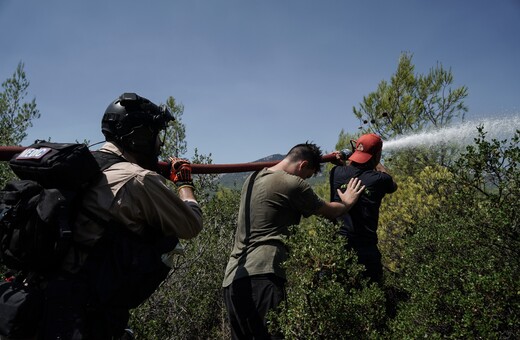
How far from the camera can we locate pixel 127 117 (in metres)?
2.34

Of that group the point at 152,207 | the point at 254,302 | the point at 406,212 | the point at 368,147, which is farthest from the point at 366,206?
the point at 406,212

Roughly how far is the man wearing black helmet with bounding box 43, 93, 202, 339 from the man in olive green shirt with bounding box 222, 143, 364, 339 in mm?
1099

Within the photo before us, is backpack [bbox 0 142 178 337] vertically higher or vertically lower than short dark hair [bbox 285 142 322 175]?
lower

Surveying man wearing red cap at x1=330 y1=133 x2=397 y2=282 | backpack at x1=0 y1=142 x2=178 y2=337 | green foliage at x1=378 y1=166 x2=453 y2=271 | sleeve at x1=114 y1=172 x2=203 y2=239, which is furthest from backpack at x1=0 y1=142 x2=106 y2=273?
green foliage at x1=378 y1=166 x2=453 y2=271

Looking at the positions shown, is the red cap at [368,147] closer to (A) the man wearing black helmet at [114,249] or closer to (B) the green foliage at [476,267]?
(B) the green foliage at [476,267]

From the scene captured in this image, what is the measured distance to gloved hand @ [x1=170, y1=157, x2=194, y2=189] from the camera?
2.71m

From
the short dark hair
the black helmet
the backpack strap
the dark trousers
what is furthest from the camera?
the short dark hair

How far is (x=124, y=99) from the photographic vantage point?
2379 millimetres

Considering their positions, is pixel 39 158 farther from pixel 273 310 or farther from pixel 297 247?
pixel 273 310

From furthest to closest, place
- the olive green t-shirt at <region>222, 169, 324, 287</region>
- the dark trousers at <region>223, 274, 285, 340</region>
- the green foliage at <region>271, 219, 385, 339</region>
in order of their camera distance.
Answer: the olive green t-shirt at <region>222, 169, 324, 287</region> → the dark trousers at <region>223, 274, 285, 340</region> → the green foliage at <region>271, 219, 385, 339</region>

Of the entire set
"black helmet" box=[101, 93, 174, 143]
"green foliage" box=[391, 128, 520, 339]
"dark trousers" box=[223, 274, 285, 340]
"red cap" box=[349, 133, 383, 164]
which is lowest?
"dark trousers" box=[223, 274, 285, 340]

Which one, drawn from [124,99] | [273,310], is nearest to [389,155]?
[273,310]

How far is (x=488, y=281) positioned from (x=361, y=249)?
1.17 metres

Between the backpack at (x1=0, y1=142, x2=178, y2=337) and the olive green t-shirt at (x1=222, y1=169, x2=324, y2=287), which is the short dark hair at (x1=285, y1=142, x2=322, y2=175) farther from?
the backpack at (x1=0, y1=142, x2=178, y2=337)
